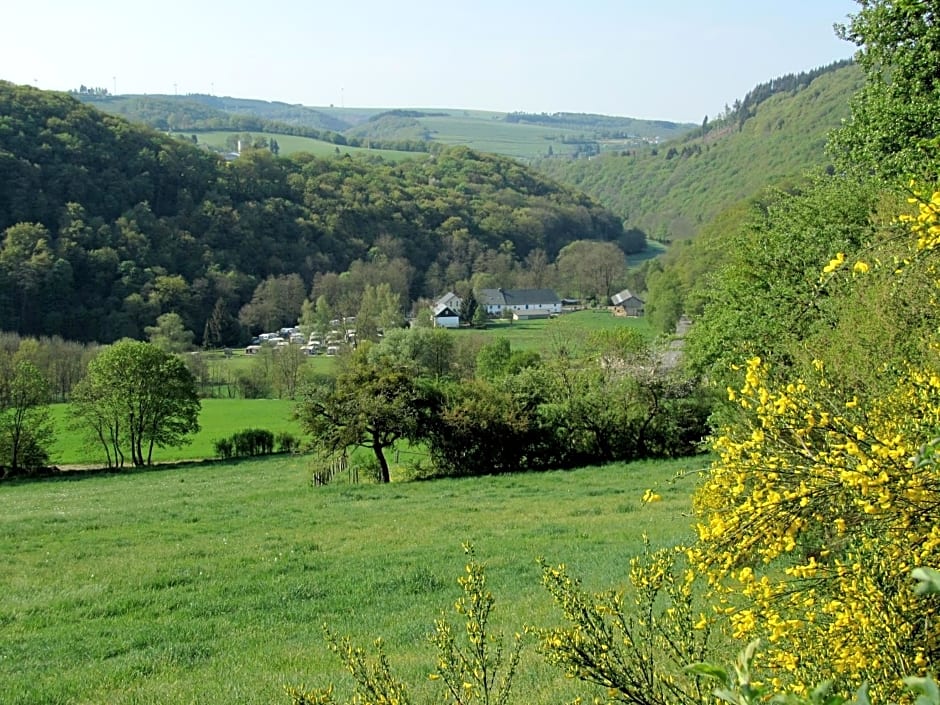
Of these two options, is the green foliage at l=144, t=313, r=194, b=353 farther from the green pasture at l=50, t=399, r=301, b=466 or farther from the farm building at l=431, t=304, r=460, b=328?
the farm building at l=431, t=304, r=460, b=328

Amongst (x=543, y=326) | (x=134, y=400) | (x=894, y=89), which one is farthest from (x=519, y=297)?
(x=894, y=89)

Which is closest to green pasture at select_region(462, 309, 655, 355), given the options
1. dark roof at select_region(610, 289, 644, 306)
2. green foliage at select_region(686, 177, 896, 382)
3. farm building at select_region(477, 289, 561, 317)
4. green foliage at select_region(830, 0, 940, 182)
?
dark roof at select_region(610, 289, 644, 306)

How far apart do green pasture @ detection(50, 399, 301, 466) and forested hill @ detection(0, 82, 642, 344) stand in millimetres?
36326

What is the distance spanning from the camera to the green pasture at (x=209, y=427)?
1837 inches

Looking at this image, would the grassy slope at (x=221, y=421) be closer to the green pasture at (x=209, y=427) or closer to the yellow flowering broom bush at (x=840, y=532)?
the green pasture at (x=209, y=427)

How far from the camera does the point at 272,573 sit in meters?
16.3

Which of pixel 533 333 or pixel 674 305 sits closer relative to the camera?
pixel 674 305

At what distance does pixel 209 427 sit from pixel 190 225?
224 feet

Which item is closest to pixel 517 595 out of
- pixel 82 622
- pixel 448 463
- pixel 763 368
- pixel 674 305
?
pixel 82 622

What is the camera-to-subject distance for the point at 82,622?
13234 millimetres

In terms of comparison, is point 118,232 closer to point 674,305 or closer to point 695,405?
point 674,305

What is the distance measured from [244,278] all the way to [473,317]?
32342 mm

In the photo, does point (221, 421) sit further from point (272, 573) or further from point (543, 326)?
point (543, 326)

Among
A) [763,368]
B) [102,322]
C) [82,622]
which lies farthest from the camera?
[102,322]
